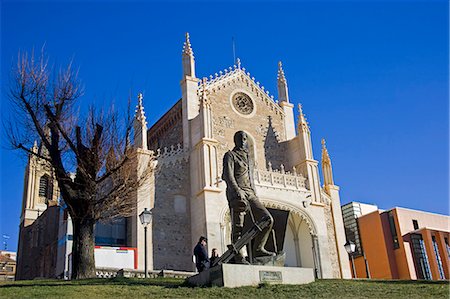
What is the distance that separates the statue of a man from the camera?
498 inches

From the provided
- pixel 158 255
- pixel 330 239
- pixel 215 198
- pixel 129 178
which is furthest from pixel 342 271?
pixel 129 178

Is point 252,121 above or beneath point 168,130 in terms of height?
above

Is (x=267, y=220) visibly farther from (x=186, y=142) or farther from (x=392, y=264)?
(x=392, y=264)

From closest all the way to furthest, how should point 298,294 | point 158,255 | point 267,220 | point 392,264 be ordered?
point 298,294, point 267,220, point 158,255, point 392,264

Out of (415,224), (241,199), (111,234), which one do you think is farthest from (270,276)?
(415,224)

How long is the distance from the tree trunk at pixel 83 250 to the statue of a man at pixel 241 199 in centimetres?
558

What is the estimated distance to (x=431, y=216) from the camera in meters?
41.7

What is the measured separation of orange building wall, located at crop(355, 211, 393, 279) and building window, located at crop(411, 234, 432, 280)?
2.04m

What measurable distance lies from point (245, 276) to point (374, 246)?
30.1 meters

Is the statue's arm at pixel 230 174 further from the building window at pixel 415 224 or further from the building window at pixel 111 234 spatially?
the building window at pixel 415 224

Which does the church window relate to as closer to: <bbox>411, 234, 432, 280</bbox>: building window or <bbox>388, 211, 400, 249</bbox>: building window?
<bbox>388, 211, 400, 249</bbox>: building window

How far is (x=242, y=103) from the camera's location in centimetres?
3650

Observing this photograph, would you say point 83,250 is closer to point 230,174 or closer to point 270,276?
point 230,174

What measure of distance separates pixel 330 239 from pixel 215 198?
9.57 metres
